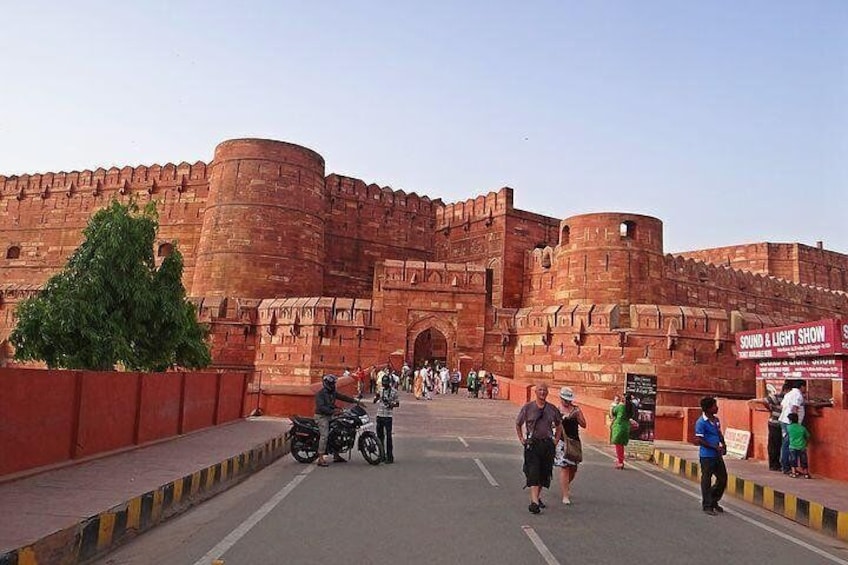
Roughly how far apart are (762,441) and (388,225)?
29212mm

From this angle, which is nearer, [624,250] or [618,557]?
[618,557]

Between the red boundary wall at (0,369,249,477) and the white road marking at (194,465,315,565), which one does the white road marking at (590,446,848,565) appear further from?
the red boundary wall at (0,369,249,477)

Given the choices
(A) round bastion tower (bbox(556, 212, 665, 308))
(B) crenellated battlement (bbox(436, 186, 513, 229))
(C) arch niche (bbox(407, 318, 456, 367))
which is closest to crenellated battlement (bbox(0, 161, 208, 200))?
(B) crenellated battlement (bbox(436, 186, 513, 229))

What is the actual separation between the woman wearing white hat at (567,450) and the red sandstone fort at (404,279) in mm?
16789

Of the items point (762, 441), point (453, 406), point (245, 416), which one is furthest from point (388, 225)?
point (762, 441)

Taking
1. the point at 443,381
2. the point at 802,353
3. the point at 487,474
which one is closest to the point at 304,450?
the point at 487,474

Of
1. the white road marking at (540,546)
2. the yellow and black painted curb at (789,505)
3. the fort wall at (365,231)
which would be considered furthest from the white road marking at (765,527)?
the fort wall at (365,231)

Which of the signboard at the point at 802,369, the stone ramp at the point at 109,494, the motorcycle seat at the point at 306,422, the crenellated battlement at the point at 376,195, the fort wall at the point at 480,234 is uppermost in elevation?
the crenellated battlement at the point at 376,195

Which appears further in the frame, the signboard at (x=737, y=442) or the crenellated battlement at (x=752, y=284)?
the crenellated battlement at (x=752, y=284)

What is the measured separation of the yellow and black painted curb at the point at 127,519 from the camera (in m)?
4.06

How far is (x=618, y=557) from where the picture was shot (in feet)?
15.1

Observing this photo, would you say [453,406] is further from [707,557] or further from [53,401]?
[707,557]

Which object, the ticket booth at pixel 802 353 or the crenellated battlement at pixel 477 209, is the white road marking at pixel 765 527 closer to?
the ticket booth at pixel 802 353

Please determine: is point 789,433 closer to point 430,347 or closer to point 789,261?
point 430,347
